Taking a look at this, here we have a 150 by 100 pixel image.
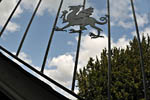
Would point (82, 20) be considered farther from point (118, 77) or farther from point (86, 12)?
point (118, 77)

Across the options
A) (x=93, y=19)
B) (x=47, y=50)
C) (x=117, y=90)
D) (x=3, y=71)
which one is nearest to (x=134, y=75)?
(x=117, y=90)

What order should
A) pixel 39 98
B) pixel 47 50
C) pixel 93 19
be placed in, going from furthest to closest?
pixel 93 19 < pixel 47 50 < pixel 39 98

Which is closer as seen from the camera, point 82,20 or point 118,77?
point 82,20

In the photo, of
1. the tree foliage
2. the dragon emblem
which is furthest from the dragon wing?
the tree foliage

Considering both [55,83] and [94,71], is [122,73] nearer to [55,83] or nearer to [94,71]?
[94,71]

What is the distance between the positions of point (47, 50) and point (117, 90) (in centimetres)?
445

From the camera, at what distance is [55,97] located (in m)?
0.76

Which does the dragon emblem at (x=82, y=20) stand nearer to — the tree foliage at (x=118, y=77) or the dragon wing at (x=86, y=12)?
the dragon wing at (x=86, y=12)

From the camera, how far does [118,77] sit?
5398 millimetres

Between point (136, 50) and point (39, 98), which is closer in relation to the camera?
point (39, 98)

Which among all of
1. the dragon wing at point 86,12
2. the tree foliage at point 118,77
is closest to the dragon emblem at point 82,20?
the dragon wing at point 86,12

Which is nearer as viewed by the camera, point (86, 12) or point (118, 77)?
point (86, 12)

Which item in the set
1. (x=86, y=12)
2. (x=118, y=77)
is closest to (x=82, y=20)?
(x=86, y=12)

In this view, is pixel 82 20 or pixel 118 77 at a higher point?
pixel 82 20
